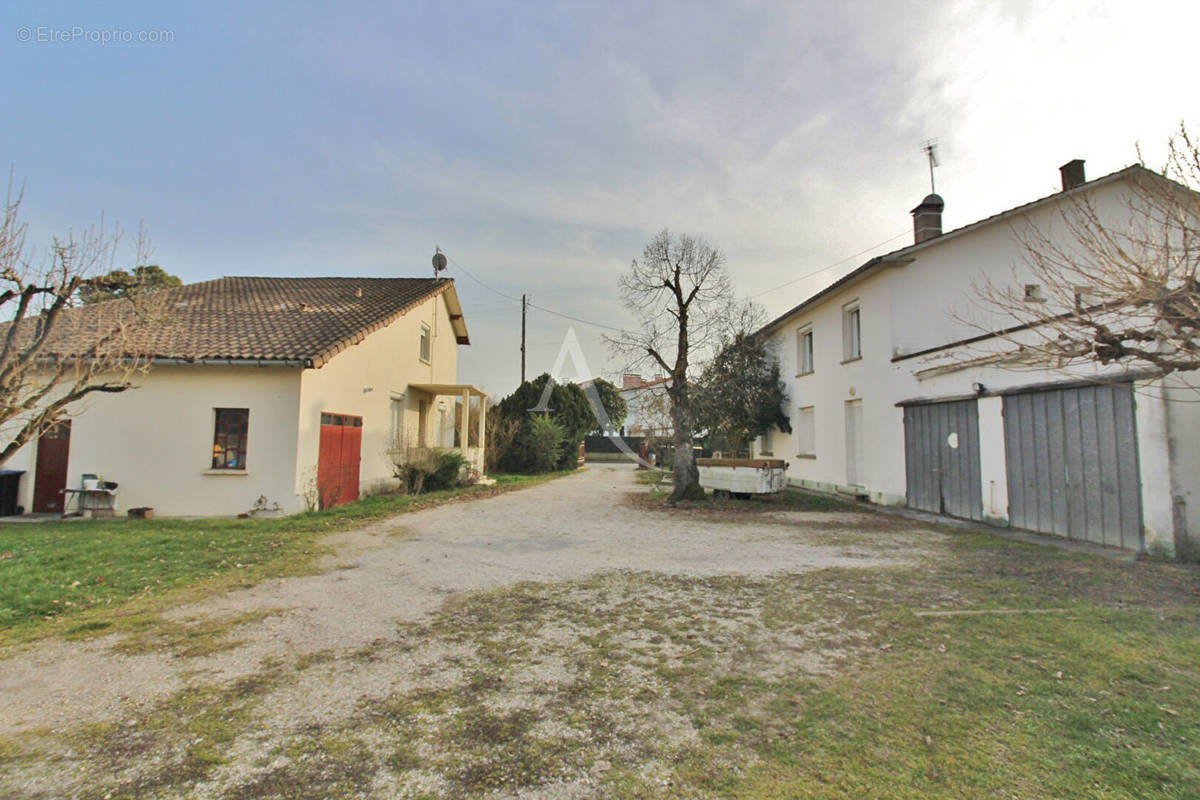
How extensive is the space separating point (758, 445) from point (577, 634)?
18353mm

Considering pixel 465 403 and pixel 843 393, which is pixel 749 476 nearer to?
pixel 843 393

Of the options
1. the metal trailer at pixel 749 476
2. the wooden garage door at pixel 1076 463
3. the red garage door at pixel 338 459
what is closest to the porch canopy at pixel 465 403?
the red garage door at pixel 338 459

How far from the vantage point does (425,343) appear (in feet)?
61.7

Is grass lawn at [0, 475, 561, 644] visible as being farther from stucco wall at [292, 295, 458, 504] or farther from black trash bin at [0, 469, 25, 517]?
stucco wall at [292, 295, 458, 504]

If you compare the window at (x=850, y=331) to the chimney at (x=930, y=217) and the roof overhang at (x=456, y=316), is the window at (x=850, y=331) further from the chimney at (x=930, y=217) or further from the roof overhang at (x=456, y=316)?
the roof overhang at (x=456, y=316)

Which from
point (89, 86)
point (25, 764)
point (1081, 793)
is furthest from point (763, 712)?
point (89, 86)

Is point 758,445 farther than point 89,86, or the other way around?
point 758,445

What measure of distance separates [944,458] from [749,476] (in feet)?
14.0

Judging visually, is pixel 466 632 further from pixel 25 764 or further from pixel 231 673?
pixel 25 764

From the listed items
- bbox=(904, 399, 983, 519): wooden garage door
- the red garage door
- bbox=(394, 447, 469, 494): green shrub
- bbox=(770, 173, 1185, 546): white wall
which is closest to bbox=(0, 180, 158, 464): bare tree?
the red garage door

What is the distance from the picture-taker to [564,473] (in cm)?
2698

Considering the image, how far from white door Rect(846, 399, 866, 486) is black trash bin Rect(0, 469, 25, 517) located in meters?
18.6

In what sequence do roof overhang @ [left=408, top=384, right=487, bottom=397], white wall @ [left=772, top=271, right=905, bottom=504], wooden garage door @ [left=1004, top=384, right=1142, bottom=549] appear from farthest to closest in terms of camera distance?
roof overhang @ [left=408, top=384, right=487, bottom=397], white wall @ [left=772, top=271, right=905, bottom=504], wooden garage door @ [left=1004, top=384, right=1142, bottom=549]

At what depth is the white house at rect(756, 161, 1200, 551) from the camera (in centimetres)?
732
